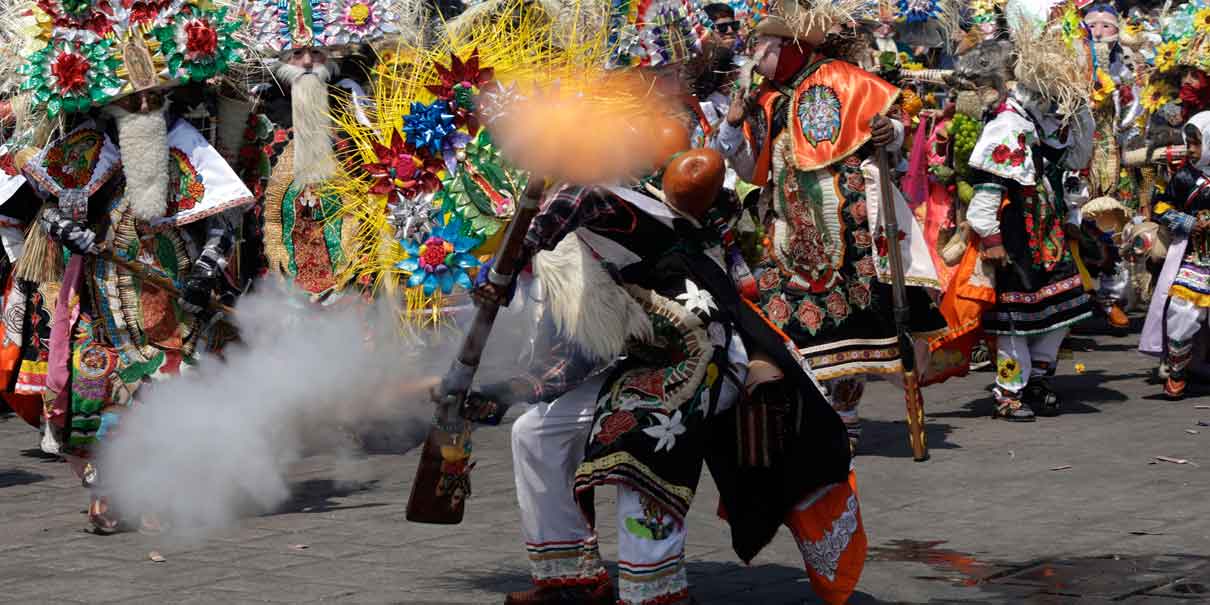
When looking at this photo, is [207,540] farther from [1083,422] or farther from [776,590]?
[1083,422]

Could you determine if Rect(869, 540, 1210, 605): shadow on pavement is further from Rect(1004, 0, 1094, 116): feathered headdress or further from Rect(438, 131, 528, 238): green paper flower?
Rect(1004, 0, 1094, 116): feathered headdress

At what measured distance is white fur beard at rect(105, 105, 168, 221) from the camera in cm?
695

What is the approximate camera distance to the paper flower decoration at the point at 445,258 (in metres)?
5.17

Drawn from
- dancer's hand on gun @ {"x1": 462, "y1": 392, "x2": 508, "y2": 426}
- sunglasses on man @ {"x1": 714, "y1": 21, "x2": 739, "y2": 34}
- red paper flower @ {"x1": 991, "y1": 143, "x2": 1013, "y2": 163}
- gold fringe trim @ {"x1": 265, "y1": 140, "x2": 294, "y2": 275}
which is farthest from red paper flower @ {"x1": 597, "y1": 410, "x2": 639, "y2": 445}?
sunglasses on man @ {"x1": 714, "y1": 21, "x2": 739, "y2": 34}

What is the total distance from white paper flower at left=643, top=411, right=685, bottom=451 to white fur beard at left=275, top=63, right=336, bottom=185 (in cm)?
404

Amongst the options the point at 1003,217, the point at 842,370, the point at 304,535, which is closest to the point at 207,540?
the point at 304,535

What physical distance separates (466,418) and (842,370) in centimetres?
325

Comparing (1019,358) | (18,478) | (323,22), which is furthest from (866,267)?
(18,478)

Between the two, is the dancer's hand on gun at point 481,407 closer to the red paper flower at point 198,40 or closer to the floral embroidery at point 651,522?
the floral embroidery at point 651,522

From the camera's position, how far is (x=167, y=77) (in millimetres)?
6992

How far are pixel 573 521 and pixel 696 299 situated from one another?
2.66 ft

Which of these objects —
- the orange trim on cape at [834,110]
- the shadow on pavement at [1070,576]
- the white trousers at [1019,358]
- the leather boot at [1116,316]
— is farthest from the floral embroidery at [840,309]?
the leather boot at [1116,316]

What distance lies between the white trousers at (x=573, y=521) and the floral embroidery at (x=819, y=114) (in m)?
3.10

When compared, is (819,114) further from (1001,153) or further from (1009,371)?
(1009,371)
